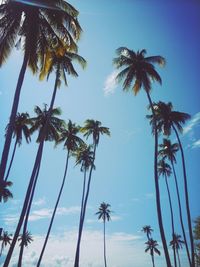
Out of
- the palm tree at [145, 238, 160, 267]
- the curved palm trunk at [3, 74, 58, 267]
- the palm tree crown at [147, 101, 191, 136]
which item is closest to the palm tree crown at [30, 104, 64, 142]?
the curved palm trunk at [3, 74, 58, 267]

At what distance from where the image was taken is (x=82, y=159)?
40.2 metres

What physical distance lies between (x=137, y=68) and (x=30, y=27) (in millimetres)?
12722

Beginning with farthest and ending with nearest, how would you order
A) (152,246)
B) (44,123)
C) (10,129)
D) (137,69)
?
1. (152,246)
2. (44,123)
3. (137,69)
4. (10,129)

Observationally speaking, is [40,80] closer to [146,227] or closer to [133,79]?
[133,79]

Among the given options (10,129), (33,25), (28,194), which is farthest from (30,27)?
(28,194)

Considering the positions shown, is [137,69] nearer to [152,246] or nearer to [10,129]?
[10,129]

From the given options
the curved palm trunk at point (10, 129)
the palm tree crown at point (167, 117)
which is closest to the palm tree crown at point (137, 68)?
the palm tree crown at point (167, 117)

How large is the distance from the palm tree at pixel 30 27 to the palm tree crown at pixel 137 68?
383 inches

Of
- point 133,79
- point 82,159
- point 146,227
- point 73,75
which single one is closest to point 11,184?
point 82,159

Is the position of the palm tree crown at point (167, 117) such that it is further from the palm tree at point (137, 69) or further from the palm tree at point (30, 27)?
the palm tree at point (30, 27)

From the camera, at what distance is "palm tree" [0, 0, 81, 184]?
15.1 metres

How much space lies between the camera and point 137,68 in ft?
81.4

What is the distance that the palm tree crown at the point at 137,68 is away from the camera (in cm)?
2448

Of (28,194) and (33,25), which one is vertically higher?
(33,25)
